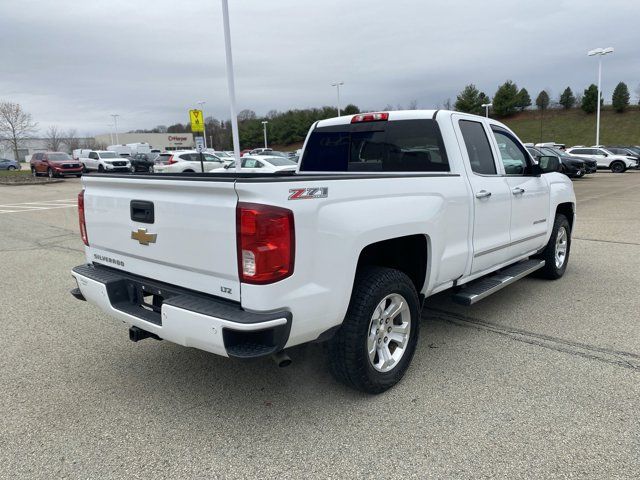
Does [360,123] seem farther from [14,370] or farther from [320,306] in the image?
[14,370]

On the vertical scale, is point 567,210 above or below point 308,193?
below

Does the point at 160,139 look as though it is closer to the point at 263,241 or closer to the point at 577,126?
the point at 577,126

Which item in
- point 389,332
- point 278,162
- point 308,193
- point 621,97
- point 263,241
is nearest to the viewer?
point 263,241

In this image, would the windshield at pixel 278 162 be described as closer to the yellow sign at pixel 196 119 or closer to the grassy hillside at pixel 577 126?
the yellow sign at pixel 196 119

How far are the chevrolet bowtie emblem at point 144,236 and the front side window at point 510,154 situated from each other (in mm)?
3433

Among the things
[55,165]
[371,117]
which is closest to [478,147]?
[371,117]

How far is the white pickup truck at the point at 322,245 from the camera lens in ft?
8.41

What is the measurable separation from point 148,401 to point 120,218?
50.1 inches

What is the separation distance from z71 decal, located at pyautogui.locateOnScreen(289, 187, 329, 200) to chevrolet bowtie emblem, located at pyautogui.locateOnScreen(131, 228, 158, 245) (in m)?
1.00

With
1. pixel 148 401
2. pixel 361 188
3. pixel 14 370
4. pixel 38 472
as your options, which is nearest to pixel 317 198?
pixel 361 188

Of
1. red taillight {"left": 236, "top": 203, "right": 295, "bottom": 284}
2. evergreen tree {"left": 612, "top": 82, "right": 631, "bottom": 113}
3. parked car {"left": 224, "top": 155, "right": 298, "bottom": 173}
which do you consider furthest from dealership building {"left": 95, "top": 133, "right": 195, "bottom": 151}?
red taillight {"left": 236, "top": 203, "right": 295, "bottom": 284}

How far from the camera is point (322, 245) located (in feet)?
8.93

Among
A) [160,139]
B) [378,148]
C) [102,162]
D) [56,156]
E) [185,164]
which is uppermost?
[160,139]

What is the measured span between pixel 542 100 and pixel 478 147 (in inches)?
3164
